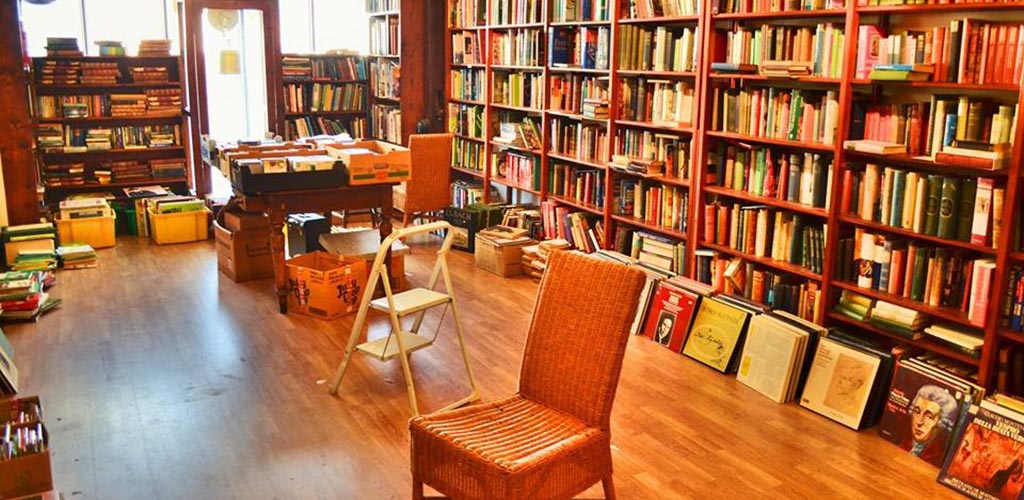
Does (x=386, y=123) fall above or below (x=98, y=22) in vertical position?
below

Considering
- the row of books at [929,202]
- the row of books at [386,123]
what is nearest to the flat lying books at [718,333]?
the row of books at [929,202]

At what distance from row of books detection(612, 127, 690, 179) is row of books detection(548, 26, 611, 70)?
58 centimetres

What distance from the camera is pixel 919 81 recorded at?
3.91 meters

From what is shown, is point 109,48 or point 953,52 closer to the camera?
point 953,52

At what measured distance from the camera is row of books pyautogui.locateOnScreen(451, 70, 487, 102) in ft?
25.4

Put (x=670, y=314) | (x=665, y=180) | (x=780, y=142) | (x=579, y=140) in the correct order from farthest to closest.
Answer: (x=579, y=140), (x=665, y=180), (x=670, y=314), (x=780, y=142)

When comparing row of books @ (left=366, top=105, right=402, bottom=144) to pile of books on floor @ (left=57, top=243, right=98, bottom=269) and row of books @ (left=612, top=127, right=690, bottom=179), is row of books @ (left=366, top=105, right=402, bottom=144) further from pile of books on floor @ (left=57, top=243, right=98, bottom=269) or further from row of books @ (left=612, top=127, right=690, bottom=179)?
row of books @ (left=612, top=127, right=690, bottom=179)

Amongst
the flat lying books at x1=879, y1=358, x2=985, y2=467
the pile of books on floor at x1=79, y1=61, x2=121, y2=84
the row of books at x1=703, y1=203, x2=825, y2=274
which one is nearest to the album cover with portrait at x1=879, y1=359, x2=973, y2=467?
the flat lying books at x1=879, y1=358, x2=985, y2=467

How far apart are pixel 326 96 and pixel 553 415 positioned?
6.80m

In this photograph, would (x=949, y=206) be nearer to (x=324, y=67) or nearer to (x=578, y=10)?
(x=578, y=10)

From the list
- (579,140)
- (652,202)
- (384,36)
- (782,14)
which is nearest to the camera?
(782,14)

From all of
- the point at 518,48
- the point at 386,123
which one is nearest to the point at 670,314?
the point at 518,48

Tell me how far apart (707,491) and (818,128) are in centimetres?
206

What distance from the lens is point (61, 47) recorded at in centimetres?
783
